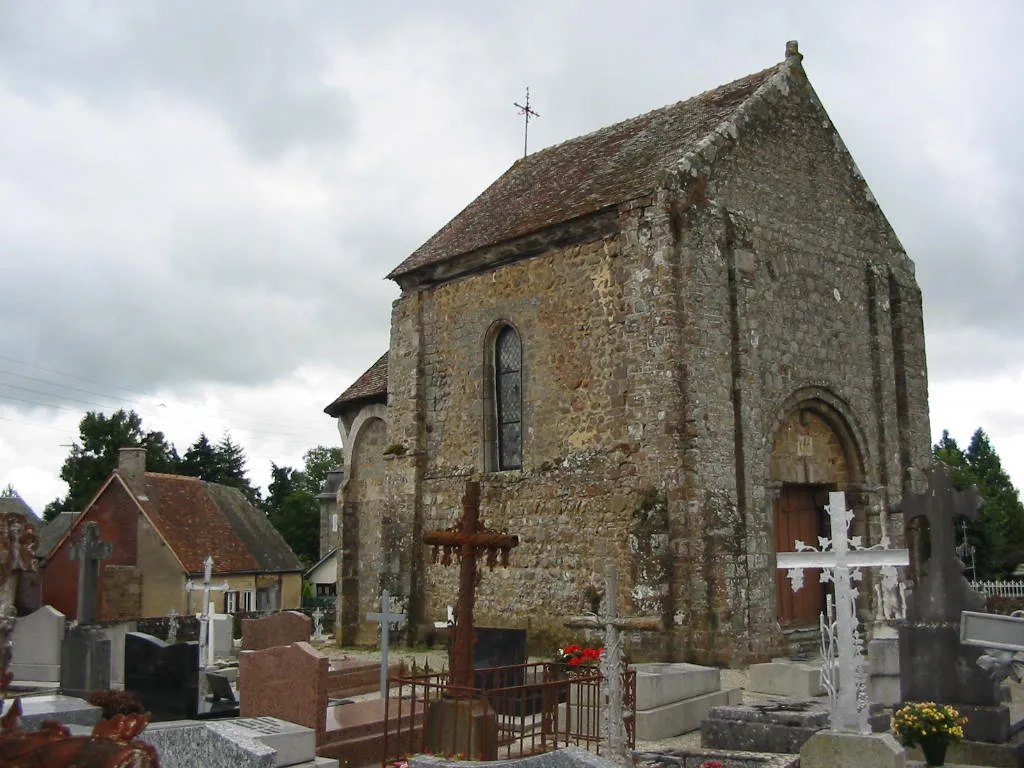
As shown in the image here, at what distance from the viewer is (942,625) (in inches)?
376

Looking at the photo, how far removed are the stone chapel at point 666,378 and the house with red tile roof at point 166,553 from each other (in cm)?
1185

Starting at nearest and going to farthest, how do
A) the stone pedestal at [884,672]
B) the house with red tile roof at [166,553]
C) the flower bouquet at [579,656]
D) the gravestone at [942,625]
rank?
the gravestone at [942,625], the stone pedestal at [884,672], the flower bouquet at [579,656], the house with red tile roof at [166,553]

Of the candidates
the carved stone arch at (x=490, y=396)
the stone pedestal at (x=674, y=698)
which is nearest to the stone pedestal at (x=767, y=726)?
the stone pedestal at (x=674, y=698)

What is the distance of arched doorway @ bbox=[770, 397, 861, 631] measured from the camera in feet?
54.0

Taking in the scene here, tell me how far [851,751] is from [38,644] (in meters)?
12.0

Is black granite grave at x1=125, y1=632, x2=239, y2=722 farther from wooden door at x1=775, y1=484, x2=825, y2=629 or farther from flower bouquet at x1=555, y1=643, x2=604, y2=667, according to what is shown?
wooden door at x1=775, y1=484, x2=825, y2=629

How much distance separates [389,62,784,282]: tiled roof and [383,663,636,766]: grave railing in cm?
817

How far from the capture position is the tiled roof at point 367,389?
22828 millimetres

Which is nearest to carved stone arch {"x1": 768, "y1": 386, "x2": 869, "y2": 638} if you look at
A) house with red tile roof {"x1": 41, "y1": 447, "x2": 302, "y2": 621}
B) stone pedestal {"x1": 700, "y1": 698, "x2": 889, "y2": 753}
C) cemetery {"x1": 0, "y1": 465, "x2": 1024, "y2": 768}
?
cemetery {"x1": 0, "y1": 465, "x2": 1024, "y2": 768}

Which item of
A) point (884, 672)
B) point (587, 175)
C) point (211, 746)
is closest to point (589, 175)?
point (587, 175)

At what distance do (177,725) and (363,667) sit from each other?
7.31 metres

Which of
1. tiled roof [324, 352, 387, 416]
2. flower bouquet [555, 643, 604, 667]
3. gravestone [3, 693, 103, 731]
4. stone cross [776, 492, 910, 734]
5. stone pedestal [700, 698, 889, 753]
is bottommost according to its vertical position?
stone pedestal [700, 698, 889, 753]

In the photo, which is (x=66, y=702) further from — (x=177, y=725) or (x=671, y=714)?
(x=671, y=714)

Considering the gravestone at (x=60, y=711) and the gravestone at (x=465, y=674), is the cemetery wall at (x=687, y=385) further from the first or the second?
the gravestone at (x=60, y=711)
